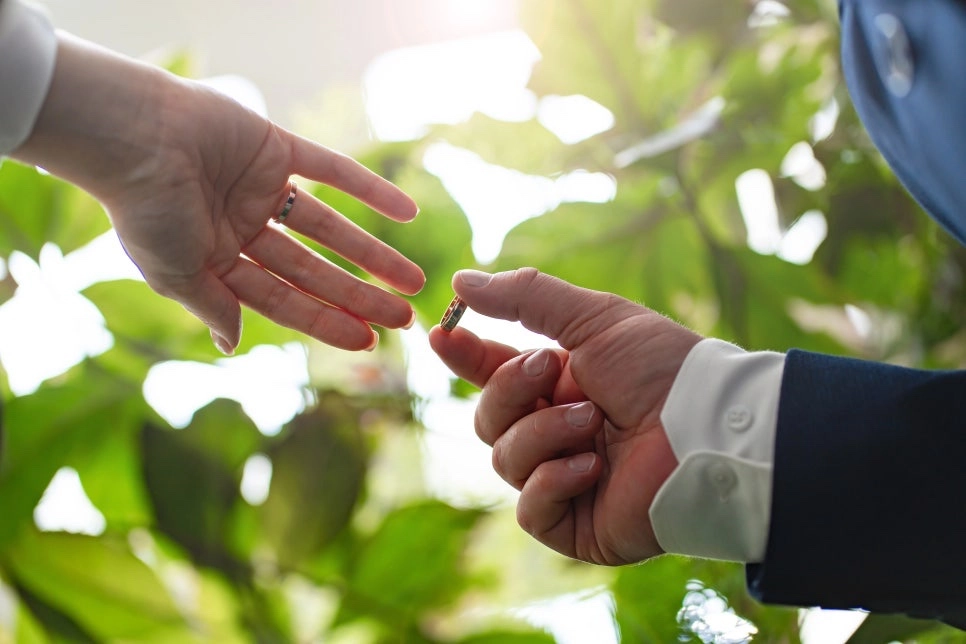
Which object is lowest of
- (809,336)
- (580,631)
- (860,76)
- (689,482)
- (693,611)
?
(580,631)

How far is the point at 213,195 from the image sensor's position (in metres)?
0.69

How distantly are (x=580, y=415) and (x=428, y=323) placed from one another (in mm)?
378

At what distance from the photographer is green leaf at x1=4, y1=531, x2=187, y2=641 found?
3.02 ft

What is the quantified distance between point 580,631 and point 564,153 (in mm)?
539

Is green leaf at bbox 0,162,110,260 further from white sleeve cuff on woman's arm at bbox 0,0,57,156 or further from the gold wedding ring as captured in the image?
the gold wedding ring

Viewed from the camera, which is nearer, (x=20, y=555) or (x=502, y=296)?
(x=502, y=296)

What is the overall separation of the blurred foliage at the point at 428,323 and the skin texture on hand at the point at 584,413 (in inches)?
11.5

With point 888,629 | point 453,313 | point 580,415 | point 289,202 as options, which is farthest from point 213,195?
point 888,629

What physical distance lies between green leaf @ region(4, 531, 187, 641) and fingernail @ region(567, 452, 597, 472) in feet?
1.90

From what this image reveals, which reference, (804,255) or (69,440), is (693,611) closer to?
(804,255)

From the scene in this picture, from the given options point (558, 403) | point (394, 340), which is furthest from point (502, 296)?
point (394, 340)

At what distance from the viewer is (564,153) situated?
990 millimetres

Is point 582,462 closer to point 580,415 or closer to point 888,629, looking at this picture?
point 580,415

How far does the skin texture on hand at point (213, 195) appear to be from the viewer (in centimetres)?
62
